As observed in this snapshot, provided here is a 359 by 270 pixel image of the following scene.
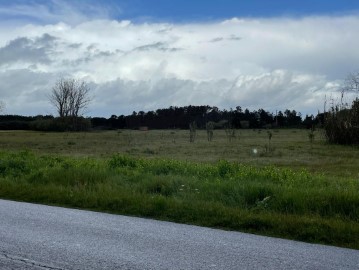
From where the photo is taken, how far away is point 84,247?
6703 millimetres

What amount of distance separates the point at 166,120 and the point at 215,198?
94.0 meters

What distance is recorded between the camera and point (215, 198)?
11141mm

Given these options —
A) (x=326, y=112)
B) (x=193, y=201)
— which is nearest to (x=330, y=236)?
(x=193, y=201)

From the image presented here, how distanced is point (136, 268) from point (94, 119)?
97437 mm

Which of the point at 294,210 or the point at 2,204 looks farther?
the point at 2,204

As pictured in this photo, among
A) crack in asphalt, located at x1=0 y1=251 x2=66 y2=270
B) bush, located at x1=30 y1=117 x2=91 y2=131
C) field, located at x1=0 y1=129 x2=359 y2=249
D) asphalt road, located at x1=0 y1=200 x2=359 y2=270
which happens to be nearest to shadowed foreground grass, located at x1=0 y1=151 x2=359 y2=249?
field, located at x1=0 y1=129 x2=359 y2=249

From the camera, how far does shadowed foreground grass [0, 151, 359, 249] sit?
27.9ft

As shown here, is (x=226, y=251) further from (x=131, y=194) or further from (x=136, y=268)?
(x=131, y=194)

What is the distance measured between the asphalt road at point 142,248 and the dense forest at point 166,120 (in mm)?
83105

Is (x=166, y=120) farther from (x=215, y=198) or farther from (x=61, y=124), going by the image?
(x=215, y=198)

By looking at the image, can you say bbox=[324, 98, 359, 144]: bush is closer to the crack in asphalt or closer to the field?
the field

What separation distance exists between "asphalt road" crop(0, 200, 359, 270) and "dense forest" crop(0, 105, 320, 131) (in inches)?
3272

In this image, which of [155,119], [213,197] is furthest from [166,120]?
[213,197]

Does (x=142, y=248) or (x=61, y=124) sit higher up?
(x=61, y=124)
